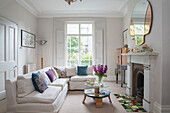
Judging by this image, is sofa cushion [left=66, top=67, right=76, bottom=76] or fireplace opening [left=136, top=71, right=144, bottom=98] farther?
sofa cushion [left=66, top=67, right=76, bottom=76]

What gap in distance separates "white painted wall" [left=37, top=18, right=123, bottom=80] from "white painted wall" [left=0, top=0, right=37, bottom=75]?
0.44m

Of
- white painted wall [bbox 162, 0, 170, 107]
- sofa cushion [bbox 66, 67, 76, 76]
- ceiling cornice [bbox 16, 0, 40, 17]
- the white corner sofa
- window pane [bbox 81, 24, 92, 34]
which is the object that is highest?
ceiling cornice [bbox 16, 0, 40, 17]

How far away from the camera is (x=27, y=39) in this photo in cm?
502

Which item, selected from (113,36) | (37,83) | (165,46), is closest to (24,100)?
(37,83)

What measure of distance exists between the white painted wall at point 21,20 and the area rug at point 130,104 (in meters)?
3.48

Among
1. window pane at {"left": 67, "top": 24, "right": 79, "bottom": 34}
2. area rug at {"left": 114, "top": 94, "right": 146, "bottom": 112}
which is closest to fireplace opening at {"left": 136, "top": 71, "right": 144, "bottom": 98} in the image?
area rug at {"left": 114, "top": 94, "right": 146, "bottom": 112}

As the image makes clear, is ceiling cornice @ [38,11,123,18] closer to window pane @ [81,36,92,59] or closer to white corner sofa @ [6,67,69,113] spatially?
window pane @ [81,36,92,59]

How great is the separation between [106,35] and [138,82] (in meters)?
2.99

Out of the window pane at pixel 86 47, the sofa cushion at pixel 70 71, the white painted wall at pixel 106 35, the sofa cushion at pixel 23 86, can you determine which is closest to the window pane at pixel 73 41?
the window pane at pixel 86 47

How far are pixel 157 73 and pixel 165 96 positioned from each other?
1.47 ft

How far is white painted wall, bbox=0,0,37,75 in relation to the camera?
3.68m

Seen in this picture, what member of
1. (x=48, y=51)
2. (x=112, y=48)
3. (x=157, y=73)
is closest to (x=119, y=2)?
(x=112, y=48)

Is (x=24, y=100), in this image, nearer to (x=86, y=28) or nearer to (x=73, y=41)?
(x=73, y=41)

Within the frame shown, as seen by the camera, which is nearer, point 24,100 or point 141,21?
point 24,100
